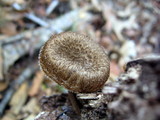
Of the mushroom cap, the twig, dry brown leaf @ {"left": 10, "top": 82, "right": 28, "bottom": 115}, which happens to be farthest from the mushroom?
the twig

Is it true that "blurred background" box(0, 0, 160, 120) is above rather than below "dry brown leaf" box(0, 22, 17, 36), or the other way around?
below

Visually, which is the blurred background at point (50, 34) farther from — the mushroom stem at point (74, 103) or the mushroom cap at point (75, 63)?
the mushroom cap at point (75, 63)

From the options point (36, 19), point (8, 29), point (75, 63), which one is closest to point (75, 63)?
point (75, 63)

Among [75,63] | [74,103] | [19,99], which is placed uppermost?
[75,63]

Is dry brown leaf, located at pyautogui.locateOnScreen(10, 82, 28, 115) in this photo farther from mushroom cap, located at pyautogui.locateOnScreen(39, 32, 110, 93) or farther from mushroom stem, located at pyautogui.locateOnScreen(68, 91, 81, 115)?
mushroom cap, located at pyautogui.locateOnScreen(39, 32, 110, 93)

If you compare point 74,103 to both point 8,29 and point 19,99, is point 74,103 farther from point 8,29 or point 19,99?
point 8,29

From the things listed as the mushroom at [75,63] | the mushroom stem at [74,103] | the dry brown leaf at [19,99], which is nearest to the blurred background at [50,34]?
the dry brown leaf at [19,99]
